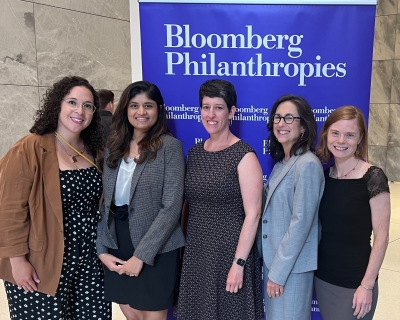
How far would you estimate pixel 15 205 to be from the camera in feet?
5.87

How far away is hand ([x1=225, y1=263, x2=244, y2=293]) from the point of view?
1845 millimetres

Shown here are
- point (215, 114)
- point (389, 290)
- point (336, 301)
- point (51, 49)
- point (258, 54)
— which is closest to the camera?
point (336, 301)

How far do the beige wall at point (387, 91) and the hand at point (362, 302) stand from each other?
286 inches

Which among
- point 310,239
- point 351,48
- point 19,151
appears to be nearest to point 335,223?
point 310,239

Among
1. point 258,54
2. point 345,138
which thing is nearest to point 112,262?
point 345,138

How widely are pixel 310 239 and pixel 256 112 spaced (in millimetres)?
851

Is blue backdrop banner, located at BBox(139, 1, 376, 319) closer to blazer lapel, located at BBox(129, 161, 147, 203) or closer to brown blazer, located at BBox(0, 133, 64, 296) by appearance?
blazer lapel, located at BBox(129, 161, 147, 203)

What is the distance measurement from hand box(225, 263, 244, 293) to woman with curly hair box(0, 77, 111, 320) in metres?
0.73

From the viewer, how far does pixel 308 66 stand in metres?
2.19

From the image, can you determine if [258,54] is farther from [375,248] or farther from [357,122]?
[375,248]

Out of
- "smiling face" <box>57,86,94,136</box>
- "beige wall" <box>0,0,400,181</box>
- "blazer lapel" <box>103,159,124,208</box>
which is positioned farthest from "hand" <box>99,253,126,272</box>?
"beige wall" <box>0,0,400,181</box>

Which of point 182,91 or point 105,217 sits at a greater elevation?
point 182,91

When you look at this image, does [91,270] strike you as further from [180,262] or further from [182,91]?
[182,91]

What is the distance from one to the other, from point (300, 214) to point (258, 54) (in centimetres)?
101
